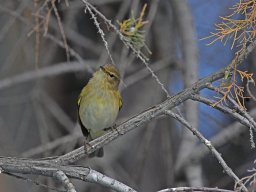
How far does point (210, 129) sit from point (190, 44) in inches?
44.4

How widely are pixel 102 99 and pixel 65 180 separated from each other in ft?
5.97

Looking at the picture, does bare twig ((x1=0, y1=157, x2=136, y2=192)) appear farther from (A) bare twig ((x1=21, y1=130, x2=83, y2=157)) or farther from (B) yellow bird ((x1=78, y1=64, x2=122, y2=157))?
(A) bare twig ((x1=21, y1=130, x2=83, y2=157))

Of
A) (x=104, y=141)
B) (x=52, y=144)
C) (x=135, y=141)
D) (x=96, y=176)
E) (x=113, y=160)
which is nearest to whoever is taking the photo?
(x=96, y=176)

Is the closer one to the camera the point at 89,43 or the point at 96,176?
the point at 96,176

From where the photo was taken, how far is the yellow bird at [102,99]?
4.39 m

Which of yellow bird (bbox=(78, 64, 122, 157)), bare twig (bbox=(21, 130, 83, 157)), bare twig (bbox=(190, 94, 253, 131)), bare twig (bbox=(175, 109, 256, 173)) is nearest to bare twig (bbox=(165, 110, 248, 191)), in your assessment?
bare twig (bbox=(190, 94, 253, 131))

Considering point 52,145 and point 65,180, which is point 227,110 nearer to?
point 65,180

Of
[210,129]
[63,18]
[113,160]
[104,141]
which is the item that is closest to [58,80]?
[63,18]

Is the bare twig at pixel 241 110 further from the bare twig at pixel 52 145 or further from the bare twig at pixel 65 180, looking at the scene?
the bare twig at pixel 52 145

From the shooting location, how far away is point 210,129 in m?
5.76

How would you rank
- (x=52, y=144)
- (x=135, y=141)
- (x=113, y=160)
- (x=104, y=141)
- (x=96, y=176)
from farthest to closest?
(x=135, y=141), (x=113, y=160), (x=52, y=144), (x=104, y=141), (x=96, y=176)

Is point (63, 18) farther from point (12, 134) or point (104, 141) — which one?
point (104, 141)

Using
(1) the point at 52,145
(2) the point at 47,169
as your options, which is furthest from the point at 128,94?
(2) the point at 47,169

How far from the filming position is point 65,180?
2633mm
